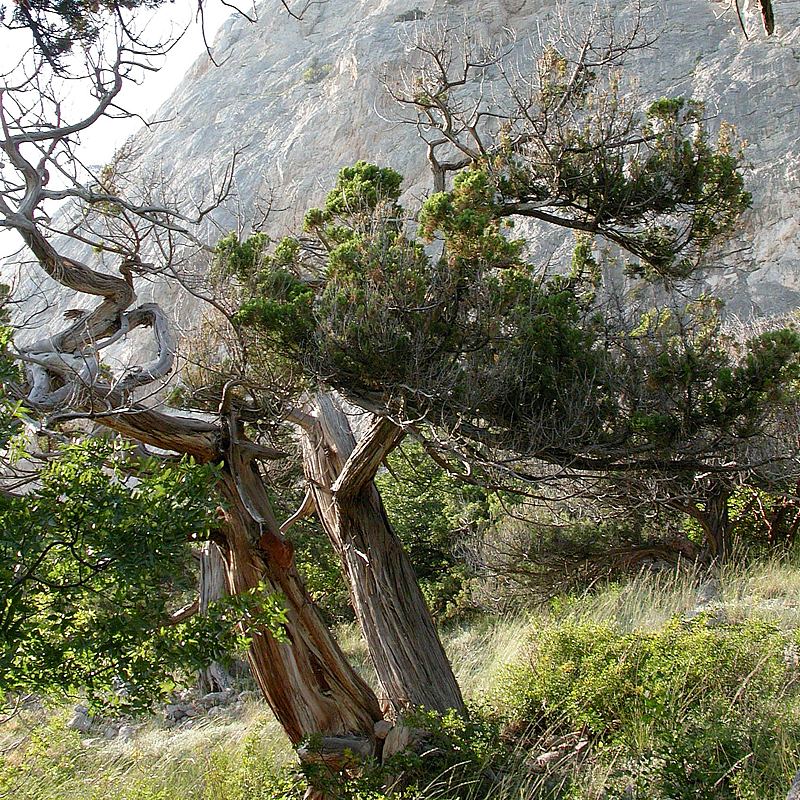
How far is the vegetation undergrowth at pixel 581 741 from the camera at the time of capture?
4.52 metres

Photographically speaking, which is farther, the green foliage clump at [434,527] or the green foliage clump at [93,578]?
the green foliage clump at [434,527]

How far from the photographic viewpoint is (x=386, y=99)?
28641mm

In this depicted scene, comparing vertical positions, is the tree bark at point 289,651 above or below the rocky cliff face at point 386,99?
below

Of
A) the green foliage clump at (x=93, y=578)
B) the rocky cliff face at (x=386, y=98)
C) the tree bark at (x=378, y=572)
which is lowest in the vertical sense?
the tree bark at (x=378, y=572)

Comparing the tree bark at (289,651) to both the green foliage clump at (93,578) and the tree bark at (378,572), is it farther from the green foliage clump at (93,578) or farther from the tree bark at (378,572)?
the green foliage clump at (93,578)

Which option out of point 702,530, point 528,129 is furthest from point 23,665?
point 702,530

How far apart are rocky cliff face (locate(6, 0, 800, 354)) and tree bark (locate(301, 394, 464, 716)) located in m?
13.4

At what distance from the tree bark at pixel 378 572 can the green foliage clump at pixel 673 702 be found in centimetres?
69

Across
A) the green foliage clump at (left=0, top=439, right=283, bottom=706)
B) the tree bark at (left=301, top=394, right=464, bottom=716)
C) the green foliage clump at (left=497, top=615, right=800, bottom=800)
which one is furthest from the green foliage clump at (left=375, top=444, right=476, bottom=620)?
the green foliage clump at (left=0, top=439, right=283, bottom=706)

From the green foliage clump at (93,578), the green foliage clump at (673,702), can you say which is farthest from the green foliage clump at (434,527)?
the green foliage clump at (93,578)

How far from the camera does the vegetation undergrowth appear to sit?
452cm

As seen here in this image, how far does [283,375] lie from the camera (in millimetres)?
5707

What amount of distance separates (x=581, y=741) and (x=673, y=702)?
719 millimetres

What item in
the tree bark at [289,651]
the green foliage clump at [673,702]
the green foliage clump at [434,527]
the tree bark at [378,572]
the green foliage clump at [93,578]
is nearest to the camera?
the green foliage clump at [93,578]
